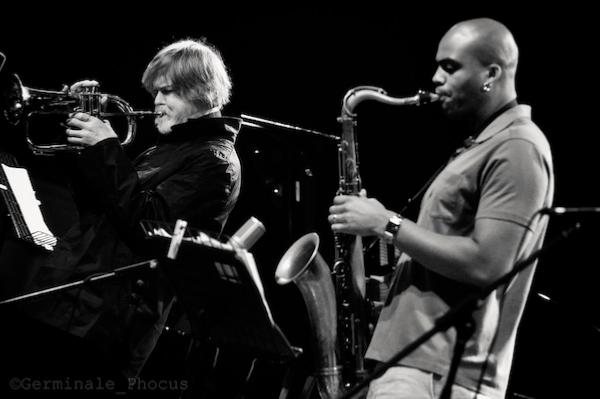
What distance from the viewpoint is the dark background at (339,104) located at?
156 inches

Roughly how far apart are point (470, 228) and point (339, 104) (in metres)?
2.78

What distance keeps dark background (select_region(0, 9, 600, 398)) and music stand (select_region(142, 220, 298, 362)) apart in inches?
58.3

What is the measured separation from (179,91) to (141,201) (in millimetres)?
702

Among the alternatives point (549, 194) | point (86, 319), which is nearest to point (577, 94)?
point (549, 194)

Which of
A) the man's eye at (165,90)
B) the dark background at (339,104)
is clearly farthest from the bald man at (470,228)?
the dark background at (339,104)

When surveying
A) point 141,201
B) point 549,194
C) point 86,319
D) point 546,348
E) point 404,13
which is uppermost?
point 404,13

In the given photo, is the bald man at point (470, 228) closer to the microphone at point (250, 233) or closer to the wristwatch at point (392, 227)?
the wristwatch at point (392, 227)

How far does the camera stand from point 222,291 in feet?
7.57

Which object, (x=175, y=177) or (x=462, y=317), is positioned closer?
(x=462, y=317)

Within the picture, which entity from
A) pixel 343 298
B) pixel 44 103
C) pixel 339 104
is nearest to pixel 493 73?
pixel 343 298

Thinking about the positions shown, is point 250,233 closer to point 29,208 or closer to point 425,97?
point 425,97

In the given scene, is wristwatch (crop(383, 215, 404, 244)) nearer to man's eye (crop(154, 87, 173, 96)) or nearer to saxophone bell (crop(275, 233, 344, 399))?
saxophone bell (crop(275, 233, 344, 399))

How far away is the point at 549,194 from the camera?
7.16 ft

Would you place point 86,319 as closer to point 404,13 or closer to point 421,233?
point 421,233
